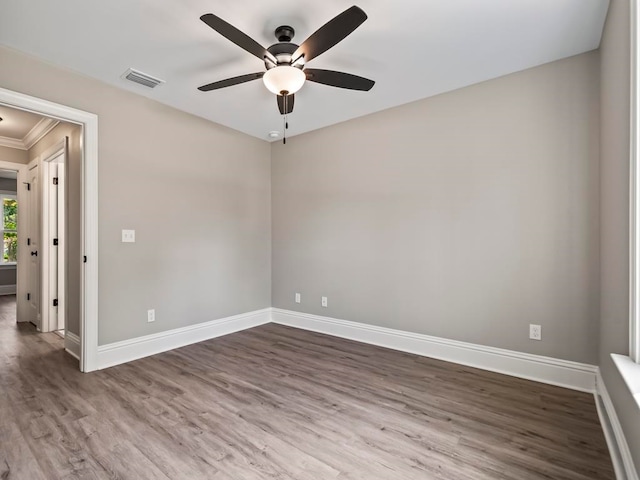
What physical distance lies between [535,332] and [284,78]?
269 centimetres

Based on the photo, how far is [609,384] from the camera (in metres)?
1.85

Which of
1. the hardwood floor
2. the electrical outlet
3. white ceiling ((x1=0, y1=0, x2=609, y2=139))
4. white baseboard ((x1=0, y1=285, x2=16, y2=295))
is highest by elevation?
white ceiling ((x1=0, y1=0, x2=609, y2=139))

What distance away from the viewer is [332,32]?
5.76 ft

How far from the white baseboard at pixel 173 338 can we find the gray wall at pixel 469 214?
2.52 feet

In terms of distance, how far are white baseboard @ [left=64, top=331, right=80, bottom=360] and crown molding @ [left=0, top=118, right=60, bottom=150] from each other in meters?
2.32

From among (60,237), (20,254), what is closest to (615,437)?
(60,237)

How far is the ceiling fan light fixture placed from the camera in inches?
80.3

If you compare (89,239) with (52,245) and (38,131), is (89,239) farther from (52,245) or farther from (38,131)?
(38,131)

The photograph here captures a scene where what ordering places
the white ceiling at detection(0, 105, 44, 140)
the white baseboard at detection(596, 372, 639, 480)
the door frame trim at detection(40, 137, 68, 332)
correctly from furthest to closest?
the door frame trim at detection(40, 137, 68, 332), the white ceiling at detection(0, 105, 44, 140), the white baseboard at detection(596, 372, 639, 480)

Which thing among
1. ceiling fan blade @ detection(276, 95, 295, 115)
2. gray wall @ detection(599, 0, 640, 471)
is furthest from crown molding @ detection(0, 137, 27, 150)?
gray wall @ detection(599, 0, 640, 471)

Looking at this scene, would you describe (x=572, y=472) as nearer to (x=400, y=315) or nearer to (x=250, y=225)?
(x=400, y=315)

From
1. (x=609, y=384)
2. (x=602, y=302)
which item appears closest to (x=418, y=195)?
(x=602, y=302)

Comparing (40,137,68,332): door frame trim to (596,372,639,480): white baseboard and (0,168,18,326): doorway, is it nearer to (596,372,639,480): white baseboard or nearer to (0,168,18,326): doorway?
(0,168,18,326): doorway

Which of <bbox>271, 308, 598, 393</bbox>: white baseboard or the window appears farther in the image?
the window
